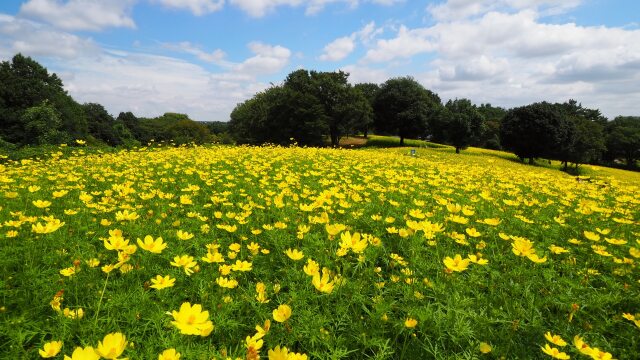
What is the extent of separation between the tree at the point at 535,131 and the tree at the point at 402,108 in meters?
9.45

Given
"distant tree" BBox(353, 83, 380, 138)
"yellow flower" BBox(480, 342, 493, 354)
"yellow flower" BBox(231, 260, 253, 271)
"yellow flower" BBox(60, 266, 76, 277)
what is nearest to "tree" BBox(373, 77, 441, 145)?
"distant tree" BBox(353, 83, 380, 138)

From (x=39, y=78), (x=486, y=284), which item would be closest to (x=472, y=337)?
(x=486, y=284)

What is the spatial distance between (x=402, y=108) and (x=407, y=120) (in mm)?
2502

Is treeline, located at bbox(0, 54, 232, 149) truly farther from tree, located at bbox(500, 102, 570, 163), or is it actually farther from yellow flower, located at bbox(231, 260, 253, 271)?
tree, located at bbox(500, 102, 570, 163)

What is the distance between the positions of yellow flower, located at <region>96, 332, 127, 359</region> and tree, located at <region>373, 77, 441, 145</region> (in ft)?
129

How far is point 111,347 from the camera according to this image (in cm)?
130

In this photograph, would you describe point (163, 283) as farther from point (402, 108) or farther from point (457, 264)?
point (402, 108)

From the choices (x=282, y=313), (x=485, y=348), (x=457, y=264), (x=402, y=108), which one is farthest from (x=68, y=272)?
(x=402, y=108)

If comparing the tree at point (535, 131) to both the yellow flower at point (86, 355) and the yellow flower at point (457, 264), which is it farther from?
the yellow flower at point (86, 355)

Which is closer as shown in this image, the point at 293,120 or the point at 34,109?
the point at 34,109

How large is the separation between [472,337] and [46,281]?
3.19 m

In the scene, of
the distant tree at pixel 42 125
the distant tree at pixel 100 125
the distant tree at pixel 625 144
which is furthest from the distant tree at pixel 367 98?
the distant tree at pixel 100 125

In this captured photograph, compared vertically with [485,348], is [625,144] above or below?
above

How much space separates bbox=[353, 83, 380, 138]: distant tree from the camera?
3491cm
